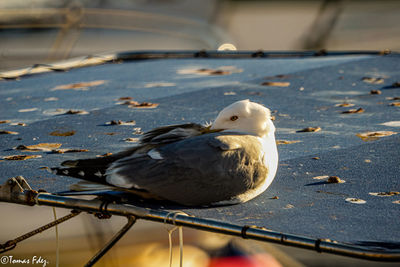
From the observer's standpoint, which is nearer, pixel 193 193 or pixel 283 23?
pixel 193 193

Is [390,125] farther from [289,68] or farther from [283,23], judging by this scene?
[283,23]

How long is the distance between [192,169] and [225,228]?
0.30 metres

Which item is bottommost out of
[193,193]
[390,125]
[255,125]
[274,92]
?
[193,193]

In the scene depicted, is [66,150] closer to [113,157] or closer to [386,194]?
[113,157]

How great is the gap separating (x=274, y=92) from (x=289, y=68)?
800mm

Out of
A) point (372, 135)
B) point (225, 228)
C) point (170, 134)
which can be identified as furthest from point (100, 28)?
point (225, 228)

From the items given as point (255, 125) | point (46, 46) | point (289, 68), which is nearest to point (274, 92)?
point (289, 68)

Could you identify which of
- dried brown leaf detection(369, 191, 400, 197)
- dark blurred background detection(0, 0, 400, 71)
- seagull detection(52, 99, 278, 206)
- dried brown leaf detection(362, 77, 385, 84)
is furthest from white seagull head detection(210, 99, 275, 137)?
dark blurred background detection(0, 0, 400, 71)

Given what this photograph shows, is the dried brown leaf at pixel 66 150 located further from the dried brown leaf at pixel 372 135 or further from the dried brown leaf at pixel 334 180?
the dried brown leaf at pixel 372 135

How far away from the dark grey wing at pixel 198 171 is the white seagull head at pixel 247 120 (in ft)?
0.56

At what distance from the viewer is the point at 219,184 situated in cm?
260

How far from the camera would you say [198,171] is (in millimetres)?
2592

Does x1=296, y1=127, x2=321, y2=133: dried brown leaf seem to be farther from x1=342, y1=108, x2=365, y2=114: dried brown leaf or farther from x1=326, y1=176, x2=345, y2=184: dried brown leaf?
x1=326, y1=176, x2=345, y2=184: dried brown leaf

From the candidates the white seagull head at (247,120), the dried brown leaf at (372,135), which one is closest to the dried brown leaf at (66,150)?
the white seagull head at (247,120)
